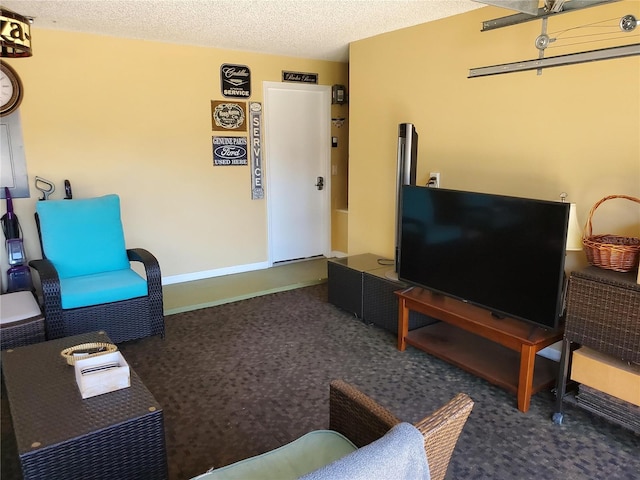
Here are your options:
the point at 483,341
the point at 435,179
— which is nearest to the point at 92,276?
the point at 435,179

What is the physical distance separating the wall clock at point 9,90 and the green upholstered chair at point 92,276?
2.93ft

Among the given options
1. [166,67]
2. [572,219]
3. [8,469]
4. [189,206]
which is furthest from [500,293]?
[166,67]

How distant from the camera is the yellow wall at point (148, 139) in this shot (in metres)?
3.94

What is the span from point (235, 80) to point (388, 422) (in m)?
4.13

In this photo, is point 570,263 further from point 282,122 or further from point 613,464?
point 282,122

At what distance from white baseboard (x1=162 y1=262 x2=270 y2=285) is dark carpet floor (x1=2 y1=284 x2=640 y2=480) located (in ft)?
3.09

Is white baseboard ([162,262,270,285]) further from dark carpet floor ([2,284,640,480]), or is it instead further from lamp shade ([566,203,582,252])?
lamp shade ([566,203,582,252])

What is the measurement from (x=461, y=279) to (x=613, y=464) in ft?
3.91

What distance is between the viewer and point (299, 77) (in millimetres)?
5203

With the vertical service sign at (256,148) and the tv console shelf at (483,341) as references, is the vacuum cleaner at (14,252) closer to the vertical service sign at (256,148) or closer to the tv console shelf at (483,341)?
the vertical service sign at (256,148)

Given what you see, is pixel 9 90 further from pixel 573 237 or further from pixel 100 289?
pixel 573 237

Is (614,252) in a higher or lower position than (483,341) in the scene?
higher

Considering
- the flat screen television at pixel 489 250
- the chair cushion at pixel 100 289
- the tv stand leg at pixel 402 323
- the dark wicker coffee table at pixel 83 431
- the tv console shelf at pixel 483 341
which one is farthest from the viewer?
the tv stand leg at pixel 402 323

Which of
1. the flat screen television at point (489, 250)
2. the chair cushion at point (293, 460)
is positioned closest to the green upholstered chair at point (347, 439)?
the chair cushion at point (293, 460)
